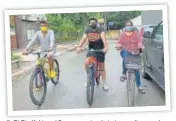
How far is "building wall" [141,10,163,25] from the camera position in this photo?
2.95 meters

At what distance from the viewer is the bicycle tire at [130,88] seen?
2975 millimetres

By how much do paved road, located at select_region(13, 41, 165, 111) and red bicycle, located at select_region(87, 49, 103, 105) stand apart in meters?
0.04

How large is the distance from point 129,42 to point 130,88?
16.5 inches

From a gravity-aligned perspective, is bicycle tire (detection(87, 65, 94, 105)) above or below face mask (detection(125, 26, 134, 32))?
below

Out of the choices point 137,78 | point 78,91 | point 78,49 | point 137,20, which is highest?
point 137,20

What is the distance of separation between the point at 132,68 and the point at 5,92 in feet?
3.82

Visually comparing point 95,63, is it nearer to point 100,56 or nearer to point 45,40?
point 100,56

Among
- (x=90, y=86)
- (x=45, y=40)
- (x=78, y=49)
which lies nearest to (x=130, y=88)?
(x=90, y=86)

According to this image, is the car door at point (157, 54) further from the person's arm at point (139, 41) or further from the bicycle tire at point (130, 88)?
the bicycle tire at point (130, 88)

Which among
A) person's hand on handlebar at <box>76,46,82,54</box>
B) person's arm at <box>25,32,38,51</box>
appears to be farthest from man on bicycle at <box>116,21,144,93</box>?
person's arm at <box>25,32,38,51</box>

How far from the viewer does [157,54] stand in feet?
9.91

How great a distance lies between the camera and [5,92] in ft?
9.69

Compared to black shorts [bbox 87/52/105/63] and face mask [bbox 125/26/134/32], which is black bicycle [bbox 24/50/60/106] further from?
face mask [bbox 125/26/134/32]

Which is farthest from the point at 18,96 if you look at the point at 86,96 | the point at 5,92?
the point at 86,96
